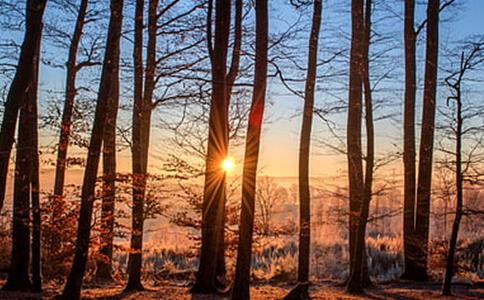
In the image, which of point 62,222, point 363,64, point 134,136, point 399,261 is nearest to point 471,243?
point 399,261

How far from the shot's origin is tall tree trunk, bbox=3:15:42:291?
866 cm

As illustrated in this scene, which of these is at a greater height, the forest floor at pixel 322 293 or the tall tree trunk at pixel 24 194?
the tall tree trunk at pixel 24 194

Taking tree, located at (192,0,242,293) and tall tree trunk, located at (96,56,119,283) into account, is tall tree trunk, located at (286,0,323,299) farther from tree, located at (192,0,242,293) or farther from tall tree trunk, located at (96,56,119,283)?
tall tree trunk, located at (96,56,119,283)

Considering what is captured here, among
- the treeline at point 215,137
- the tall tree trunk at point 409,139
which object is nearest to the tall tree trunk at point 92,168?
the treeline at point 215,137

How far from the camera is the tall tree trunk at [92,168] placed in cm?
764

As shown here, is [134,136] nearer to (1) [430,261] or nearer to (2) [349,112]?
(2) [349,112]

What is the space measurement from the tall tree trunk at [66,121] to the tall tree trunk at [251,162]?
330 centimetres

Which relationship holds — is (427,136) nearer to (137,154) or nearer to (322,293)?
(322,293)

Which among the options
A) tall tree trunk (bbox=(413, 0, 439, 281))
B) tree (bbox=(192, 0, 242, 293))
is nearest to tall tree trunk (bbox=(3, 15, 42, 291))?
tree (bbox=(192, 0, 242, 293))

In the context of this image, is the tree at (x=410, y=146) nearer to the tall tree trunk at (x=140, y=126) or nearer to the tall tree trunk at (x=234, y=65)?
the tall tree trunk at (x=234, y=65)

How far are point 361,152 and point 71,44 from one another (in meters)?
6.83

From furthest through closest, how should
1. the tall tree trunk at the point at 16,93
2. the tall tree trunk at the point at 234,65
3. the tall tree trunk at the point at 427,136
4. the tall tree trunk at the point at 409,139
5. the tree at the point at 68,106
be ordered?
the tall tree trunk at the point at 409,139 < the tall tree trunk at the point at 427,136 < the tall tree trunk at the point at 234,65 < the tree at the point at 68,106 < the tall tree trunk at the point at 16,93

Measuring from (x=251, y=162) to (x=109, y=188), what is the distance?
101 inches

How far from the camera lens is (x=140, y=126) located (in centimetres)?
1047
